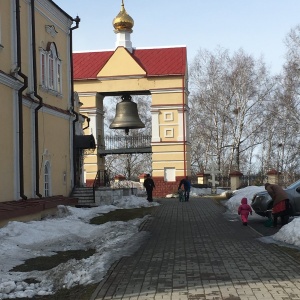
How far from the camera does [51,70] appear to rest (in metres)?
19.9

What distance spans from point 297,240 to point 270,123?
107 ft

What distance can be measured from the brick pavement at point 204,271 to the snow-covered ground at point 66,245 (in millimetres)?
374

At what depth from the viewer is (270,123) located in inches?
1656

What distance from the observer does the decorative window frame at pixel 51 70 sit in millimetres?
18891

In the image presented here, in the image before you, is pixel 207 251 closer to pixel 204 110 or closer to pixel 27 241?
pixel 27 241

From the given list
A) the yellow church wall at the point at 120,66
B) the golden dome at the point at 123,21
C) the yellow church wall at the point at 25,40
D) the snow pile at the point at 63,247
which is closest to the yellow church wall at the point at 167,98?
the yellow church wall at the point at 120,66

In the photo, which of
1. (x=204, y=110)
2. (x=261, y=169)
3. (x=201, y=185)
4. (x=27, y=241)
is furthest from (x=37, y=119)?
(x=261, y=169)

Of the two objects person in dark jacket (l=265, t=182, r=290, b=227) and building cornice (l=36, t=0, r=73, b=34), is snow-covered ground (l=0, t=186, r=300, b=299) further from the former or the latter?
building cornice (l=36, t=0, r=73, b=34)

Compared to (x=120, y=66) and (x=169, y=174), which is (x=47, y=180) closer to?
(x=169, y=174)

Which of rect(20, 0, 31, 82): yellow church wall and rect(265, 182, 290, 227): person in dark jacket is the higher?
rect(20, 0, 31, 82): yellow church wall

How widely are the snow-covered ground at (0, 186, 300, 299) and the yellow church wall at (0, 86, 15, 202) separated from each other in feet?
5.35

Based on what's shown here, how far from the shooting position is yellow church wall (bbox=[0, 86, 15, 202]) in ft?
48.8

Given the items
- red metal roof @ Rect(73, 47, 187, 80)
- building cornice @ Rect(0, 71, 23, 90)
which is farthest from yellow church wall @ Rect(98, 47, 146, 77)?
building cornice @ Rect(0, 71, 23, 90)

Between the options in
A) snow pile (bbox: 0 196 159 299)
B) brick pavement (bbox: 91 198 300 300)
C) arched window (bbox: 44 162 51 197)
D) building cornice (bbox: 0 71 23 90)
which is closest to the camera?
brick pavement (bbox: 91 198 300 300)
